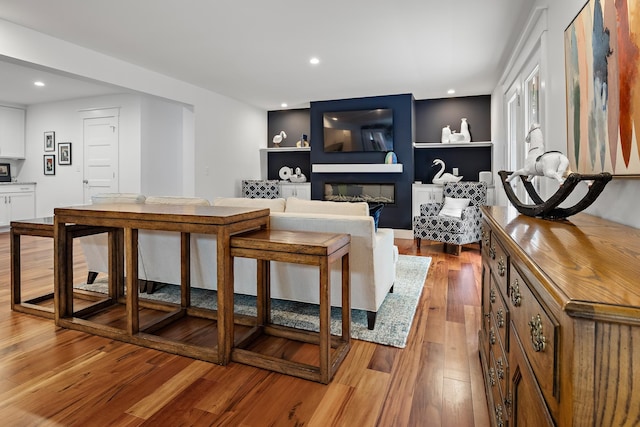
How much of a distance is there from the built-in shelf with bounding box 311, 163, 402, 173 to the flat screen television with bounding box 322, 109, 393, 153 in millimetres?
274

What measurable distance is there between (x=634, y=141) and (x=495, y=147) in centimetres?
454

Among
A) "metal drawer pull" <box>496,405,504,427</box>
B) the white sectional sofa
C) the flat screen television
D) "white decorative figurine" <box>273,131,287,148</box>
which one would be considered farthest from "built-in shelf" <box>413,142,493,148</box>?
"metal drawer pull" <box>496,405,504,427</box>

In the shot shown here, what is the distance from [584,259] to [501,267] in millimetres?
486

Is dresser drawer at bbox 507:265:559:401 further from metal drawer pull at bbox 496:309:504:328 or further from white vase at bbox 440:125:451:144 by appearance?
white vase at bbox 440:125:451:144

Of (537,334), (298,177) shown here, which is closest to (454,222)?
(298,177)

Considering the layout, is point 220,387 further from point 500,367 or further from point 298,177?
point 298,177

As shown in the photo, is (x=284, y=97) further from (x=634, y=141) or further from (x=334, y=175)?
(x=634, y=141)

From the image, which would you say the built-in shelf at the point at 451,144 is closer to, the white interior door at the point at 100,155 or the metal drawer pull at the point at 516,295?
the white interior door at the point at 100,155

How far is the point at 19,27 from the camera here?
3314 mm

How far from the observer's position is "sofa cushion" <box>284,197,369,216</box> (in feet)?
8.25

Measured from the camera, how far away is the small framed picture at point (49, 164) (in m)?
6.87

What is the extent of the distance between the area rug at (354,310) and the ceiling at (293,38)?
2.36 metres

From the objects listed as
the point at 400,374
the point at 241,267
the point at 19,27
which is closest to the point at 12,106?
the point at 19,27

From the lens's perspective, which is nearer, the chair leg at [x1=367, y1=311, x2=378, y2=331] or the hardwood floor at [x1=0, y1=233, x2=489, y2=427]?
the hardwood floor at [x1=0, y1=233, x2=489, y2=427]
